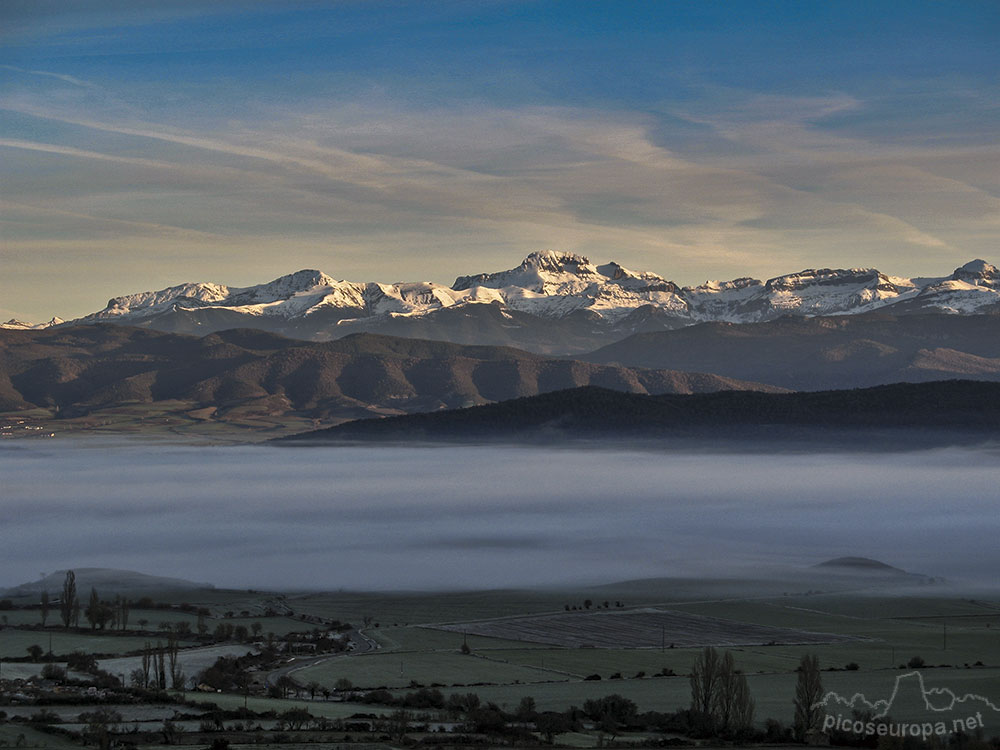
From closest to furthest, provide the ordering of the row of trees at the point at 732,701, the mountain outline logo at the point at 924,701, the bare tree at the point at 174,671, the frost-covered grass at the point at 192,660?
the row of trees at the point at 732,701
the mountain outline logo at the point at 924,701
the bare tree at the point at 174,671
the frost-covered grass at the point at 192,660

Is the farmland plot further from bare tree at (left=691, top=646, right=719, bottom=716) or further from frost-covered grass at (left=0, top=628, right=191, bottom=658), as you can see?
bare tree at (left=691, top=646, right=719, bottom=716)

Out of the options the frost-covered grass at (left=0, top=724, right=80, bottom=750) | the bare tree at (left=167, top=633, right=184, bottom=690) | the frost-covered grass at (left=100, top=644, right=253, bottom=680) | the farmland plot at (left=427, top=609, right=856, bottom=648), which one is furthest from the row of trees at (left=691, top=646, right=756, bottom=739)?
the farmland plot at (left=427, top=609, right=856, bottom=648)

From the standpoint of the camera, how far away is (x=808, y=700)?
108062 mm

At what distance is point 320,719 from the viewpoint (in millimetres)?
111125

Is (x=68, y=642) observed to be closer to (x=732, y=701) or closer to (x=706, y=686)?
(x=706, y=686)

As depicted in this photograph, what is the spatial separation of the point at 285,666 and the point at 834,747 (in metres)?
72.0

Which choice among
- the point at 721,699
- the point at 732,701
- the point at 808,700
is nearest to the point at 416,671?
the point at 721,699

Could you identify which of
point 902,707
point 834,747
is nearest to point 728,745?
point 834,747

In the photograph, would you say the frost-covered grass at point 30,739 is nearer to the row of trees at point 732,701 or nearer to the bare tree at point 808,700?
the row of trees at point 732,701

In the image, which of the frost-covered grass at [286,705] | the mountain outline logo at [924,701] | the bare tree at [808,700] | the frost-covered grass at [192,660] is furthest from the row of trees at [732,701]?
the frost-covered grass at [192,660]

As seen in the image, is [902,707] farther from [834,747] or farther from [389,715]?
[389,715]

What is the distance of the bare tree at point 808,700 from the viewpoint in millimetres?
105562

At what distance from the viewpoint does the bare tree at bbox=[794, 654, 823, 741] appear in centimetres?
10556

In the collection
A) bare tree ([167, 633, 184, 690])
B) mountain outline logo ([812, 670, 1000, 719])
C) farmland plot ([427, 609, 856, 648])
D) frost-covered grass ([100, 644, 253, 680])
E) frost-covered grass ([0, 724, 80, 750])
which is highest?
mountain outline logo ([812, 670, 1000, 719])
